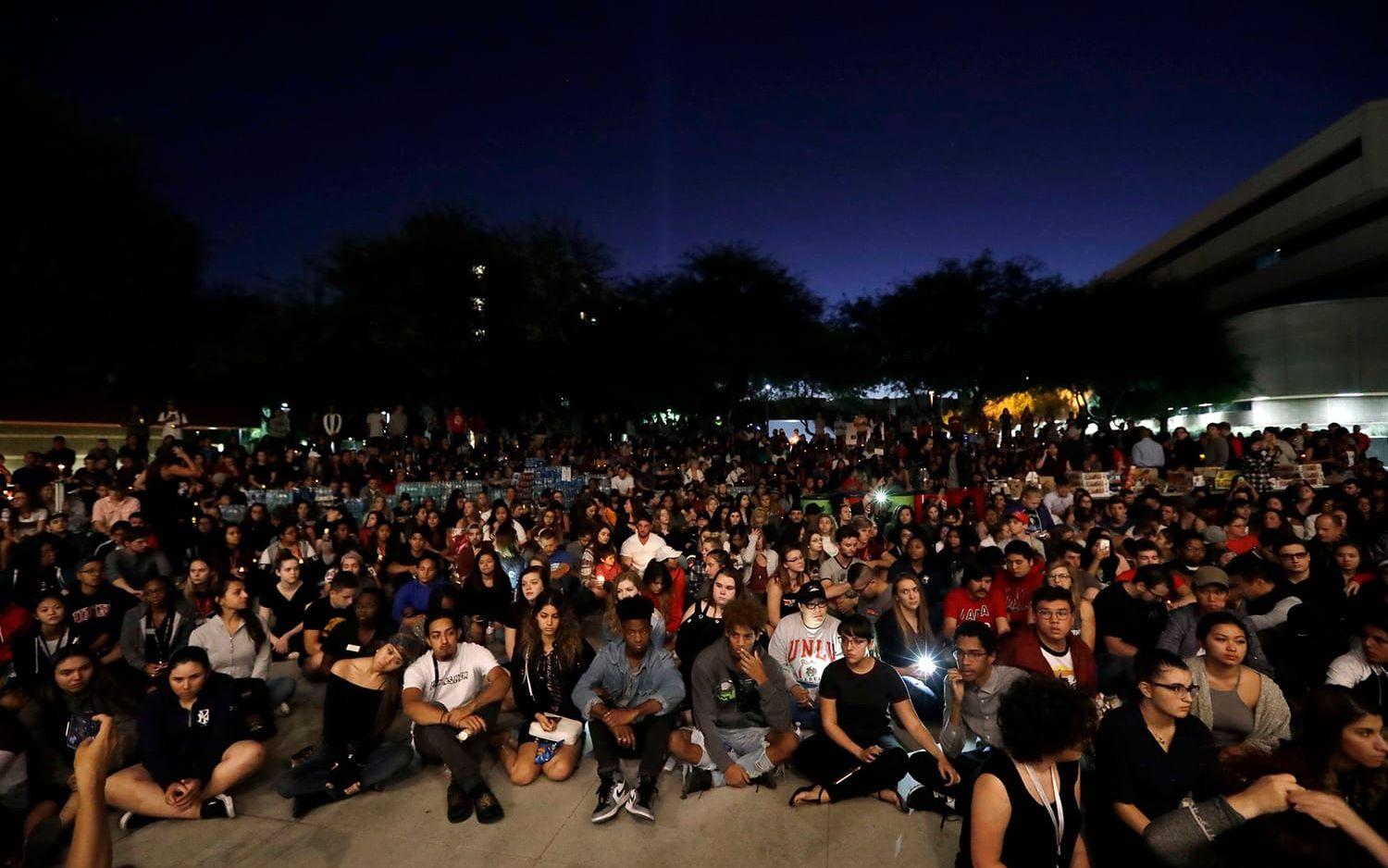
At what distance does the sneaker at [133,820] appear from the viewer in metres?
3.97

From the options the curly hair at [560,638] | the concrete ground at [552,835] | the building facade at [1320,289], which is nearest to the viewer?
the concrete ground at [552,835]

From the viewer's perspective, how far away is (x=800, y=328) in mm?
31703

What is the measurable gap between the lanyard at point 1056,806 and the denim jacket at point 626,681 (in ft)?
8.27

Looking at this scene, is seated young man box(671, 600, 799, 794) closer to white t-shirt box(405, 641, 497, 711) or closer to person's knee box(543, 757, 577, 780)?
person's knee box(543, 757, 577, 780)

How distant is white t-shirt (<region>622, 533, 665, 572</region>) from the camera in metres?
8.51

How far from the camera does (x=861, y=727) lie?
4.14 m

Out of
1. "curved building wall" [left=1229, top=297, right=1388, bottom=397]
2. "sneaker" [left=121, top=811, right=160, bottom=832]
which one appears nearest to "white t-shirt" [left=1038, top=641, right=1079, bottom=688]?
"sneaker" [left=121, top=811, right=160, bottom=832]

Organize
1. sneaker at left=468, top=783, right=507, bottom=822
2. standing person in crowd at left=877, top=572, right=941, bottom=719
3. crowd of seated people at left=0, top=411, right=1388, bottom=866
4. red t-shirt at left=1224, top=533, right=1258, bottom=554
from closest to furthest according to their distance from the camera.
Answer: crowd of seated people at left=0, top=411, right=1388, bottom=866, sneaker at left=468, top=783, right=507, bottom=822, standing person in crowd at left=877, top=572, right=941, bottom=719, red t-shirt at left=1224, top=533, right=1258, bottom=554

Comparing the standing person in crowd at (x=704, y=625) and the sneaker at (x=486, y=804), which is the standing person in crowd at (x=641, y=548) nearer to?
the standing person in crowd at (x=704, y=625)

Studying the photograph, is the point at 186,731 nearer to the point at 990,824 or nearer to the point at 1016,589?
the point at 990,824

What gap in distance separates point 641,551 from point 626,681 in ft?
12.6

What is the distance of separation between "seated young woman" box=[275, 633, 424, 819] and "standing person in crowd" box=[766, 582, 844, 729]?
269 centimetres

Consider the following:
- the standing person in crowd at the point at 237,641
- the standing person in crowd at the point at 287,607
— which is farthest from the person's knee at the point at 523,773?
the standing person in crowd at the point at 287,607

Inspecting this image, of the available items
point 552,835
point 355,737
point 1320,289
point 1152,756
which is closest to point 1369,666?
point 1152,756
